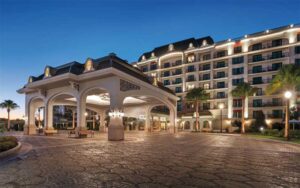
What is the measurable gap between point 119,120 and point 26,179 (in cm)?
1325

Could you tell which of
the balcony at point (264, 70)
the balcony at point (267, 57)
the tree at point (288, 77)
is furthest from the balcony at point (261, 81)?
the tree at point (288, 77)

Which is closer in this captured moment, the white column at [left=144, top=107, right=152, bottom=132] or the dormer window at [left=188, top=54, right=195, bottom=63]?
the white column at [left=144, top=107, right=152, bottom=132]

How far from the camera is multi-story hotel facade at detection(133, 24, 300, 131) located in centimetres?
4578

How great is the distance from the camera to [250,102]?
161ft

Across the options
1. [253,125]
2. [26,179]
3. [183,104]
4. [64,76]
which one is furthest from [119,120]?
[183,104]

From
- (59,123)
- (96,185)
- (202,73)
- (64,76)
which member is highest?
(202,73)

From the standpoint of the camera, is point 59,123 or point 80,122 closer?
point 80,122

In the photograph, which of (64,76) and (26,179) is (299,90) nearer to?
(64,76)

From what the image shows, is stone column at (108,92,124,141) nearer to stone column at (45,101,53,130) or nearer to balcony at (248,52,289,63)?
stone column at (45,101,53,130)

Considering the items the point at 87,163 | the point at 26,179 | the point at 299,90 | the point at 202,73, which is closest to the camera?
the point at 26,179

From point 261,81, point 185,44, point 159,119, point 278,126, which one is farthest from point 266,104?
point 185,44

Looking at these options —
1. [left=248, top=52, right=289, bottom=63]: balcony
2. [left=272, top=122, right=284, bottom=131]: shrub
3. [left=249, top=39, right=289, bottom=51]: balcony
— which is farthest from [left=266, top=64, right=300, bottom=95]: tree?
[left=249, top=39, right=289, bottom=51]: balcony

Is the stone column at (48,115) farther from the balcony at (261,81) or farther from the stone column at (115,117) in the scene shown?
the balcony at (261,81)

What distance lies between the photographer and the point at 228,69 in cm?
5269
